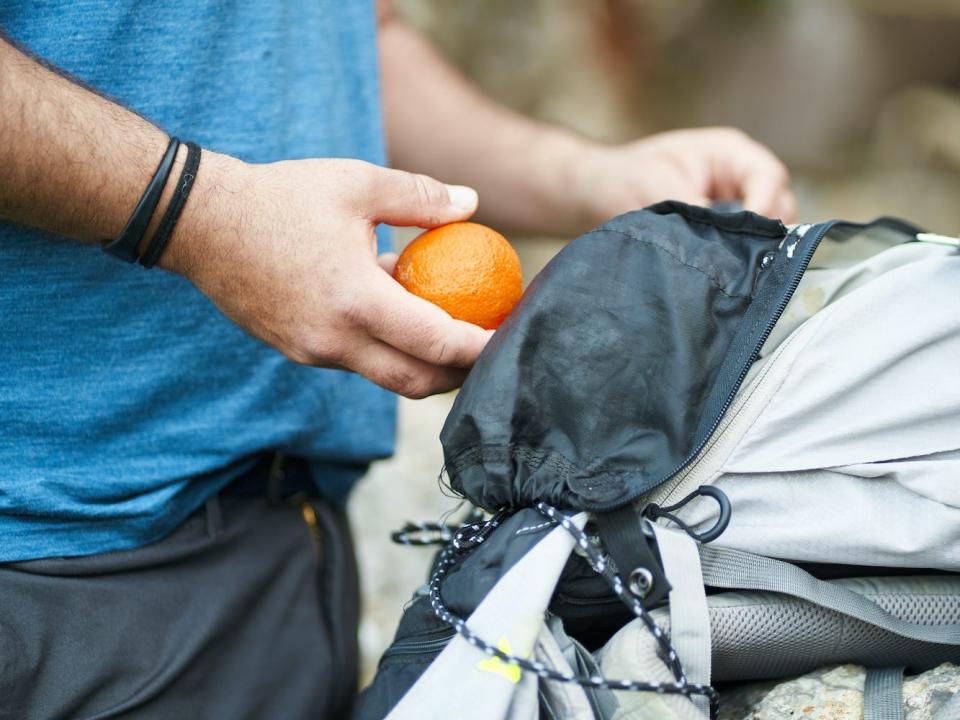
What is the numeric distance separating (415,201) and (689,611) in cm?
56

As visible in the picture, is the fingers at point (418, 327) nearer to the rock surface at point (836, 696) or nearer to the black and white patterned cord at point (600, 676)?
the black and white patterned cord at point (600, 676)

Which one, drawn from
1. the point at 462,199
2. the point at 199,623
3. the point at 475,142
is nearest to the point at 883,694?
the point at 462,199

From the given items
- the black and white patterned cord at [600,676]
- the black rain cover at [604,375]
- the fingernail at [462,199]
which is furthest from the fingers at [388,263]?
the black and white patterned cord at [600,676]

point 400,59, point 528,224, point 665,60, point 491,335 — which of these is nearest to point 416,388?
point 491,335

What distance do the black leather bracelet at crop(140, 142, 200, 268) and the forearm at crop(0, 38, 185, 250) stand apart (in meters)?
0.01

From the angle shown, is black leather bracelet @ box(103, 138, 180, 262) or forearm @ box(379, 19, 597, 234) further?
forearm @ box(379, 19, 597, 234)

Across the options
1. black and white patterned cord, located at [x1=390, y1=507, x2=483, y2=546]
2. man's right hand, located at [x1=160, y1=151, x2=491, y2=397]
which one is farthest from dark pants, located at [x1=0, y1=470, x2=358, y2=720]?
man's right hand, located at [x1=160, y1=151, x2=491, y2=397]

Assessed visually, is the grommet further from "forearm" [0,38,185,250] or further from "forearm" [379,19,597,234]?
"forearm" [379,19,597,234]

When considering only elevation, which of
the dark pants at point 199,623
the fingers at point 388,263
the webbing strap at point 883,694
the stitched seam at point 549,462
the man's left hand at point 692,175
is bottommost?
the dark pants at point 199,623

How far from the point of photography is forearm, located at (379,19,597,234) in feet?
5.81

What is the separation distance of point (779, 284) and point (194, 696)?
0.90 metres

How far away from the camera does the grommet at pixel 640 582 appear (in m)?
0.92

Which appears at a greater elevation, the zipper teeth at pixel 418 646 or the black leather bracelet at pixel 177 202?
the black leather bracelet at pixel 177 202

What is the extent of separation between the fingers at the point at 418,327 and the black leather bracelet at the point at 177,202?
0.80 ft
